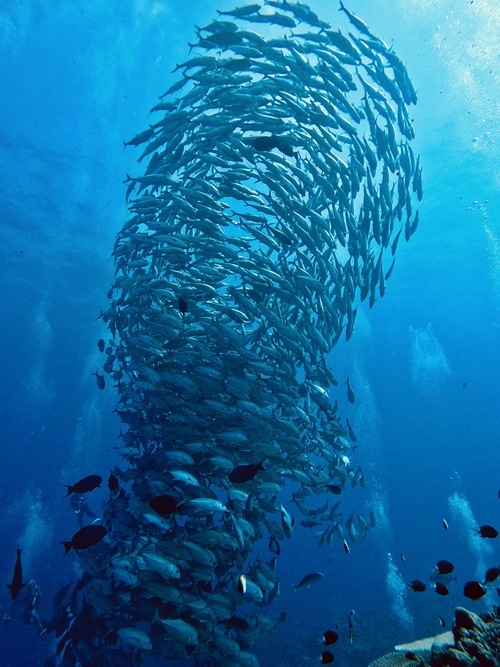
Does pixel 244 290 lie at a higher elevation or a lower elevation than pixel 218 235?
lower

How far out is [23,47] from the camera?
16750mm

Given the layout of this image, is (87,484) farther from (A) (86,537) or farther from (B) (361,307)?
(B) (361,307)

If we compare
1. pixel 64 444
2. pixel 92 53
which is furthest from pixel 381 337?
pixel 64 444

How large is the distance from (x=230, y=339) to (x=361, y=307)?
1279 inches

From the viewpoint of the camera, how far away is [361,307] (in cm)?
3784

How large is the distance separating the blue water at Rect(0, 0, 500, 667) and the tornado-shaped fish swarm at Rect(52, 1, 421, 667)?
26.0ft

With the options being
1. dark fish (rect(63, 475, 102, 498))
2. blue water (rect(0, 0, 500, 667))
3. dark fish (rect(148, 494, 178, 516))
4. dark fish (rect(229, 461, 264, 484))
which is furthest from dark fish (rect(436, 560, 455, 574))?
blue water (rect(0, 0, 500, 667))

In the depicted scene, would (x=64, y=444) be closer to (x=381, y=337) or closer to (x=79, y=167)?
(x=381, y=337)

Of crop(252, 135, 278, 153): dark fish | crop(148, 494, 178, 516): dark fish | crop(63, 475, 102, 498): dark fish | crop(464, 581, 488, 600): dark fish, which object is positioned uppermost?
crop(252, 135, 278, 153): dark fish

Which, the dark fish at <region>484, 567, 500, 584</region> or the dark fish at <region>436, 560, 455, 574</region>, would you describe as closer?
the dark fish at <region>484, 567, 500, 584</region>

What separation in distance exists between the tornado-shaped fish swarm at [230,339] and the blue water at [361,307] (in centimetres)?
793

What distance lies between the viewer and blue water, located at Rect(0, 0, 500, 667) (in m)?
15.7

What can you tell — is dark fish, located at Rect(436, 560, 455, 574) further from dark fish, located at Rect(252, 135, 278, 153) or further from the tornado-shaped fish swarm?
dark fish, located at Rect(252, 135, 278, 153)

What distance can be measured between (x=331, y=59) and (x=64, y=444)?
78547 mm
